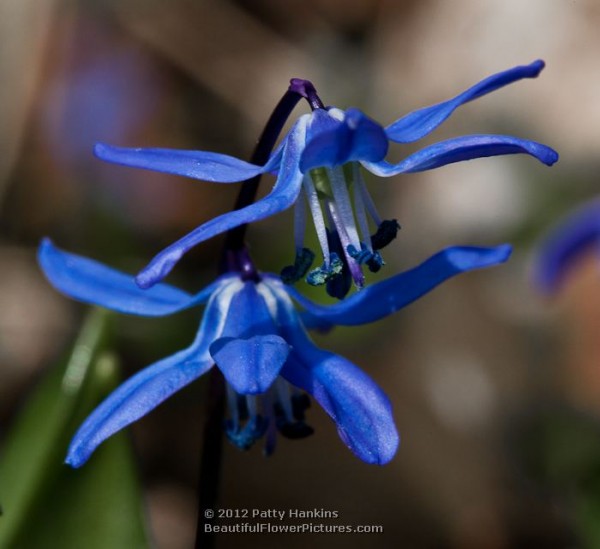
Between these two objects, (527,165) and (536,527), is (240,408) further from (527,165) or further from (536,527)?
(527,165)

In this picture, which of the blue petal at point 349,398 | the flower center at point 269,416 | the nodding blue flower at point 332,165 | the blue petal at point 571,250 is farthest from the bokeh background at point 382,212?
the nodding blue flower at point 332,165

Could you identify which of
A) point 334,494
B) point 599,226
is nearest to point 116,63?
point 334,494

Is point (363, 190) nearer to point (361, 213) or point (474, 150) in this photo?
point (361, 213)

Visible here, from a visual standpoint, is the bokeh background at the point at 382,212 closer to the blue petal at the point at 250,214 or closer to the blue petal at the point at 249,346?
the blue petal at the point at 249,346

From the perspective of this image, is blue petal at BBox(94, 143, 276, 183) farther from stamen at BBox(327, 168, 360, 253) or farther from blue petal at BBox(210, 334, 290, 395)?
blue petal at BBox(210, 334, 290, 395)

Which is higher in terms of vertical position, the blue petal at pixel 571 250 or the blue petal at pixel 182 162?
the blue petal at pixel 571 250

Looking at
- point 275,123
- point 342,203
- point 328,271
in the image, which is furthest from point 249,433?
point 275,123
